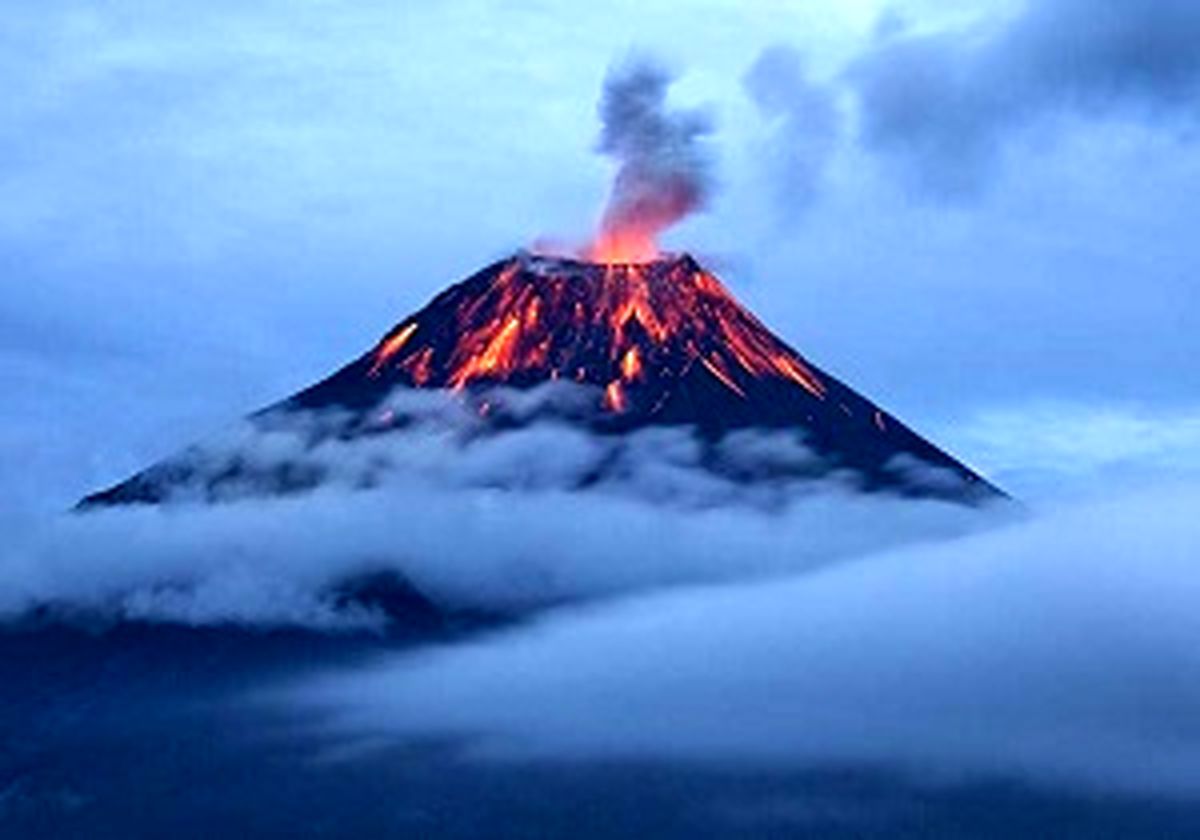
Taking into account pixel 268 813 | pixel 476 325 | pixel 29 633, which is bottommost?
pixel 268 813

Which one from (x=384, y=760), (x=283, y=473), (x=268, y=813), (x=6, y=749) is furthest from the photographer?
(x=283, y=473)

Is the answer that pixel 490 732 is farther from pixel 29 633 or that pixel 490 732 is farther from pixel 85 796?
pixel 85 796

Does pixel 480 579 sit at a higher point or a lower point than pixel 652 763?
higher

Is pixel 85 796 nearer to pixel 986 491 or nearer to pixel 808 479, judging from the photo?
pixel 808 479

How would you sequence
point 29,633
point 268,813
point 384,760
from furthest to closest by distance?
1. point 29,633
2. point 384,760
3. point 268,813

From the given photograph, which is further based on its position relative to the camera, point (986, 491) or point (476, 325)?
point (986, 491)

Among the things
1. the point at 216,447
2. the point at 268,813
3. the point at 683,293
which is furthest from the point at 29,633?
the point at 683,293
